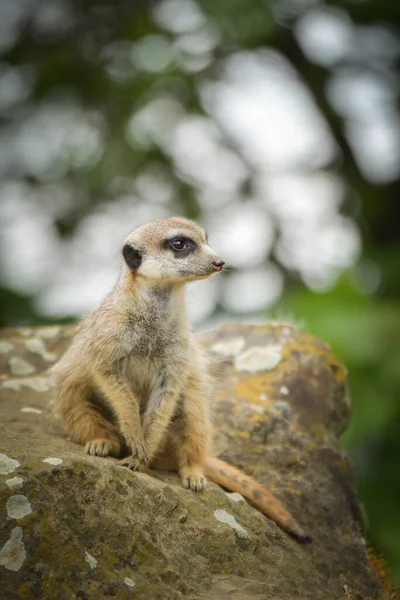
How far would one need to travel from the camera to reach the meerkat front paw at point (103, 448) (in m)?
4.18

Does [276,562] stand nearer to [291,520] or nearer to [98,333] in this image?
[291,520]

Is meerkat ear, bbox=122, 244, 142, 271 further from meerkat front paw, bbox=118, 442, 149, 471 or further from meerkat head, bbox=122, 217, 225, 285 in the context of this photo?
meerkat front paw, bbox=118, 442, 149, 471

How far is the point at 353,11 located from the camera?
26.3 feet

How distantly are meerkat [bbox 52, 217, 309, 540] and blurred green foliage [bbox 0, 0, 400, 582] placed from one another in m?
1.88

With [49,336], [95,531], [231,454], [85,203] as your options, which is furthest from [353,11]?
[95,531]

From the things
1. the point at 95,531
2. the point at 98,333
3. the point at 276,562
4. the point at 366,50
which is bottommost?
the point at 276,562

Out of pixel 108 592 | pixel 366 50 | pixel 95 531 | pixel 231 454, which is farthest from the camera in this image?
pixel 366 50

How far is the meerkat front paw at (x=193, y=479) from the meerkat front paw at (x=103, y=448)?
1.31ft

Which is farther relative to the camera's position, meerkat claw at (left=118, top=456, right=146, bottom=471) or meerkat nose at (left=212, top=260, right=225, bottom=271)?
meerkat nose at (left=212, top=260, right=225, bottom=271)

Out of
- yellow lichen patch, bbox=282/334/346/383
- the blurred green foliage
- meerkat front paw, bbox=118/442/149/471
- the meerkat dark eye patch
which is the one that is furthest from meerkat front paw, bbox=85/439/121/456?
the blurred green foliage

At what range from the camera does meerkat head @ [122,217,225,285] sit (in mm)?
4512

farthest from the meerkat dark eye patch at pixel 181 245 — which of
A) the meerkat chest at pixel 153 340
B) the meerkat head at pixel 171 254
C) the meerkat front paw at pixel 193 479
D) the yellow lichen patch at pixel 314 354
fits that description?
the yellow lichen patch at pixel 314 354

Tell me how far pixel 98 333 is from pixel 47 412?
32.5 inches

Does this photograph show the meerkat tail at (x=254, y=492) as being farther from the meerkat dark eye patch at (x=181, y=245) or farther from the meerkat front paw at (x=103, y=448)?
the meerkat dark eye patch at (x=181, y=245)
